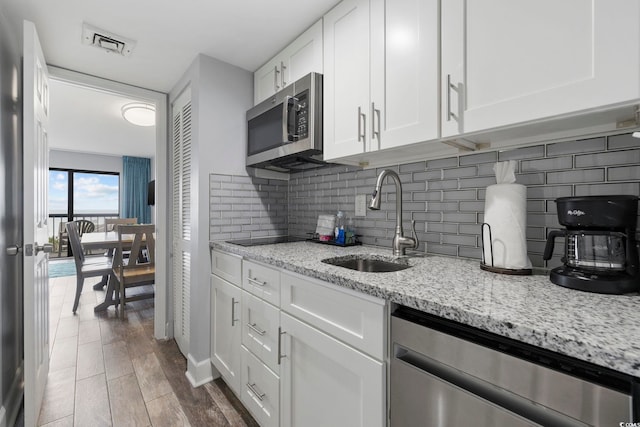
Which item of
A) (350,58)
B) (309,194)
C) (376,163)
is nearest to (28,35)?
(350,58)

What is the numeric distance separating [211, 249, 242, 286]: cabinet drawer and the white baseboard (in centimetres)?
62

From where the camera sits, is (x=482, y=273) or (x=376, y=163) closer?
(x=482, y=273)

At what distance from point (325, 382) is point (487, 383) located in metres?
0.60

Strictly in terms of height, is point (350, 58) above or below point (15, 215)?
above

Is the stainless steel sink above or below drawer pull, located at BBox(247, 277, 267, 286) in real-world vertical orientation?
above

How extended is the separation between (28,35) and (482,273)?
90.2 inches

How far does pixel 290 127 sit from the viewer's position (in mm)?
1648

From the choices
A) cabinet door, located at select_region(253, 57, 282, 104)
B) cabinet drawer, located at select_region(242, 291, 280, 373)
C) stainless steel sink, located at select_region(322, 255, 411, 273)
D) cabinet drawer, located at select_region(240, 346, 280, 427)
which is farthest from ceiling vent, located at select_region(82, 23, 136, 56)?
cabinet drawer, located at select_region(240, 346, 280, 427)

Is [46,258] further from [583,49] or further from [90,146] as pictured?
[90,146]

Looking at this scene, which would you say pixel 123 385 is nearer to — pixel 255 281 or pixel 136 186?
pixel 255 281

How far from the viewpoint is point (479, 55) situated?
0.95 m

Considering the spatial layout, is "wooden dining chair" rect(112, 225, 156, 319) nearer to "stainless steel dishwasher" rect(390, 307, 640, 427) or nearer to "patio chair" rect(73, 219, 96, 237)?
"stainless steel dishwasher" rect(390, 307, 640, 427)

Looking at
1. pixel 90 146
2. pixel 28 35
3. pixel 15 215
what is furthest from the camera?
pixel 90 146

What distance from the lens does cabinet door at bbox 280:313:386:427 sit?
0.88 m
